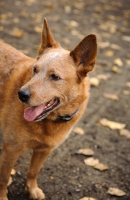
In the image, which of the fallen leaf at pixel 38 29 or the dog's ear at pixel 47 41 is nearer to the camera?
the dog's ear at pixel 47 41

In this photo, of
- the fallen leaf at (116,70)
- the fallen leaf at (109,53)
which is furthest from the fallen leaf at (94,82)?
the fallen leaf at (109,53)

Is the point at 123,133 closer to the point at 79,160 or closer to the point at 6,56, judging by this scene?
the point at 79,160

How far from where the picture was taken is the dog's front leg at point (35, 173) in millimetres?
3184

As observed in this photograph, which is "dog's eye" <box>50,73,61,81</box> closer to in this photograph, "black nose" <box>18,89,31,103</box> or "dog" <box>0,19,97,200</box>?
"dog" <box>0,19,97,200</box>

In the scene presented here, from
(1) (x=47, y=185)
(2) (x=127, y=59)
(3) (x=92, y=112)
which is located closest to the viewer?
(1) (x=47, y=185)

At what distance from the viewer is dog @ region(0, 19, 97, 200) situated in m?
2.59

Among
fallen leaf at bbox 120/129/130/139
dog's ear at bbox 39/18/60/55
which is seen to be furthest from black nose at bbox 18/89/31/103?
fallen leaf at bbox 120/129/130/139

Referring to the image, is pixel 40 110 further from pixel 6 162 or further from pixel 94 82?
pixel 94 82

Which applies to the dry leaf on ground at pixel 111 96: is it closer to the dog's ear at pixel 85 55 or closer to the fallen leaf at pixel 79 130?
the fallen leaf at pixel 79 130

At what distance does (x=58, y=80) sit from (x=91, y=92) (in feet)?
9.07

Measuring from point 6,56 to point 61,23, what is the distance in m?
5.54

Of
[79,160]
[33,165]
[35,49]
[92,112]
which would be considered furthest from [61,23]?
[33,165]

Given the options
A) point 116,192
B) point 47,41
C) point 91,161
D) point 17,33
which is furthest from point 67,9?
point 116,192

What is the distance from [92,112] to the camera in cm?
480
